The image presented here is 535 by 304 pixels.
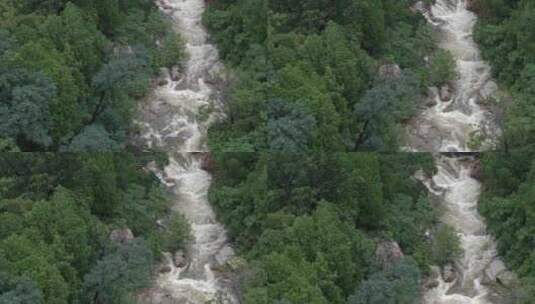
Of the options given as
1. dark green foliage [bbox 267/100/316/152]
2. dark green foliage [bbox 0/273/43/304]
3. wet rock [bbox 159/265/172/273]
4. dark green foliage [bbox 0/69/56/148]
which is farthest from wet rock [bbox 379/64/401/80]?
dark green foliage [bbox 0/273/43/304]

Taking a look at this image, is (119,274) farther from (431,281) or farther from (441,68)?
(441,68)

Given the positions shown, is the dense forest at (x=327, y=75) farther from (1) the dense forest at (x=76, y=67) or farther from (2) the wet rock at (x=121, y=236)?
(2) the wet rock at (x=121, y=236)

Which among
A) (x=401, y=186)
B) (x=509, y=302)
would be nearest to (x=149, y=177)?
(x=401, y=186)

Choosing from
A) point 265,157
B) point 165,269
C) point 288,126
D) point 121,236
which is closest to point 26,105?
point 121,236

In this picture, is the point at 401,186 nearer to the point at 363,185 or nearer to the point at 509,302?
the point at 363,185

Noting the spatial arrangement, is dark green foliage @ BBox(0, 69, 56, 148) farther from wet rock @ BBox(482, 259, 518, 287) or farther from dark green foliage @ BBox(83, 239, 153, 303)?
wet rock @ BBox(482, 259, 518, 287)

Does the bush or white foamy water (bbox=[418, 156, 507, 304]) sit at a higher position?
the bush

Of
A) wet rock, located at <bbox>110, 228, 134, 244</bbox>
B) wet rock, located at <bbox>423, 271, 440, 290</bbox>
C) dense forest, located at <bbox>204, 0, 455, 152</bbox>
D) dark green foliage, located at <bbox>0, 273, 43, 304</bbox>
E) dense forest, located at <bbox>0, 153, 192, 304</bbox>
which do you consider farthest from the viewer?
wet rock, located at <bbox>423, 271, 440, 290</bbox>

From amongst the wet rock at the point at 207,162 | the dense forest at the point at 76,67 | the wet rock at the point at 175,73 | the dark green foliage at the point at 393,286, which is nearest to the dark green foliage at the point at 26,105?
the dense forest at the point at 76,67
